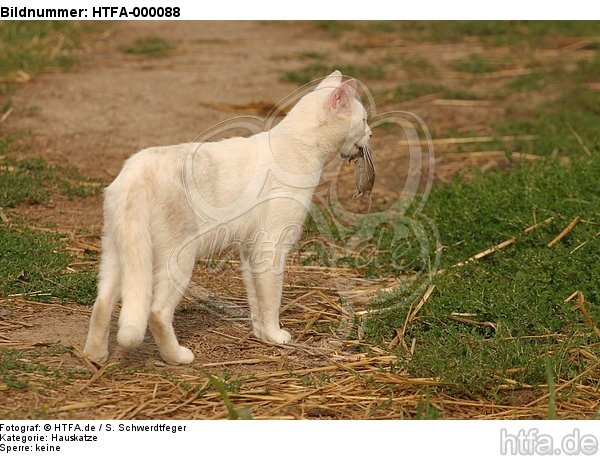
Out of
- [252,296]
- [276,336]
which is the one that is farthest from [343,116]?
[276,336]

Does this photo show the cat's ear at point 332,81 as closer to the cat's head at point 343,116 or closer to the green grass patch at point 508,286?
the cat's head at point 343,116

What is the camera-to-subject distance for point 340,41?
1457 centimetres

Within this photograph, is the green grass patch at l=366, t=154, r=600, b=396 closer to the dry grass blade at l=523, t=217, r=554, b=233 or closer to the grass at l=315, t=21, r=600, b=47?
the dry grass blade at l=523, t=217, r=554, b=233

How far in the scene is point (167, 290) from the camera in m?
5.12

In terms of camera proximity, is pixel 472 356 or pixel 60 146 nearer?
pixel 472 356

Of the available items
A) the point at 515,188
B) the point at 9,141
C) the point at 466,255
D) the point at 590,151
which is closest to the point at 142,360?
the point at 466,255

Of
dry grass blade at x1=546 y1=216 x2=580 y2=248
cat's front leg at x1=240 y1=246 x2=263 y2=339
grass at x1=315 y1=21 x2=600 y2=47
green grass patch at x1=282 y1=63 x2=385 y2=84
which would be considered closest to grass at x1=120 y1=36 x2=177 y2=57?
green grass patch at x1=282 y1=63 x2=385 y2=84

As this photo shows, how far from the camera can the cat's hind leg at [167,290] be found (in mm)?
5109

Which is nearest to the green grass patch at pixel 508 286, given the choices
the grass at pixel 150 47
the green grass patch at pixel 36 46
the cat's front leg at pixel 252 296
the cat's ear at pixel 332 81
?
the cat's front leg at pixel 252 296

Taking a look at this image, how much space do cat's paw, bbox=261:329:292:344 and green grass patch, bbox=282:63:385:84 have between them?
6.63 meters

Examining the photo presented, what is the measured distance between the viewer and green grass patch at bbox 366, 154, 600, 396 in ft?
17.3

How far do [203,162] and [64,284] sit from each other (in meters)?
1.54

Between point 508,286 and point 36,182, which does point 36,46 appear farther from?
point 508,286
